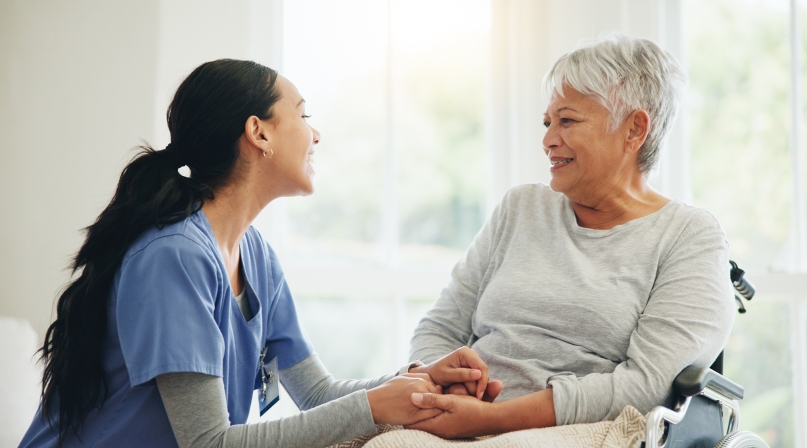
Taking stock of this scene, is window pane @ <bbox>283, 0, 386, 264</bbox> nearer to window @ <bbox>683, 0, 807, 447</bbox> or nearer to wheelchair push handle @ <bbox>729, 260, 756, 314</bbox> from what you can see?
window @ <bbox>683, 0, 807, 447</bbox>

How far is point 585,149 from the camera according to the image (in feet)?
5.21

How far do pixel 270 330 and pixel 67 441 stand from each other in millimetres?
478

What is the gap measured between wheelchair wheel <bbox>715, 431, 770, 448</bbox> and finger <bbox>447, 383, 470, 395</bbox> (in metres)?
0.50

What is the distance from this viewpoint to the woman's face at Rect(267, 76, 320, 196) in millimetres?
1439

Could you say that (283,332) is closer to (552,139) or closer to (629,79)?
(552,139)

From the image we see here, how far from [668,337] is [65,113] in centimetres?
185

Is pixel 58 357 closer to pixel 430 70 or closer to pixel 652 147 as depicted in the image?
pixel 652 147

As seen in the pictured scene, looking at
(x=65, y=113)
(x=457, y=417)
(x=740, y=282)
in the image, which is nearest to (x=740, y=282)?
(x=740, y=282)

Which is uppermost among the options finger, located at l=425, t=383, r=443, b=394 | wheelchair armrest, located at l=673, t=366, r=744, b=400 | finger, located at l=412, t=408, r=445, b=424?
wheelchair armrest, located at l=673, t=366, r=744, b=400

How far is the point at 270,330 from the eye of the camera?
5.22 ft

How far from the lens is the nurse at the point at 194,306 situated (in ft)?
Answer: 3.90

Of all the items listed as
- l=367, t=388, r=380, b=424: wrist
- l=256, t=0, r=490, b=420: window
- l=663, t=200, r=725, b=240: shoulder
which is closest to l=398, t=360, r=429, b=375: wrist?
l=367, t=388, r=380, b=424: wrist

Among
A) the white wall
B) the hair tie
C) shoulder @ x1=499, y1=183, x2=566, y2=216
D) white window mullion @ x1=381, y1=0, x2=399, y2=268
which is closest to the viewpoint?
the hair tie

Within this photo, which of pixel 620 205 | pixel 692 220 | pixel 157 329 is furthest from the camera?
pixel 620 205
